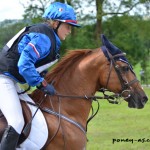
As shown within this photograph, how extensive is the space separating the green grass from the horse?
421 cm

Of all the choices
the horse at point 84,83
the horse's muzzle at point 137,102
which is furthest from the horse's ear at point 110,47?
the horse's muzzle at point 137,102

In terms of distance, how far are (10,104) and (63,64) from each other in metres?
0.94

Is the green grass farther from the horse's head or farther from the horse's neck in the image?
the horse's neck

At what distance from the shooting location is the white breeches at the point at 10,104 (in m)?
4.69

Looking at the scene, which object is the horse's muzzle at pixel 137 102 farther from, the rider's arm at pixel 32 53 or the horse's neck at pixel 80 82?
the rider's arm at pixel 32 53

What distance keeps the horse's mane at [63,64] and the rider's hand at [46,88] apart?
1.26 feet

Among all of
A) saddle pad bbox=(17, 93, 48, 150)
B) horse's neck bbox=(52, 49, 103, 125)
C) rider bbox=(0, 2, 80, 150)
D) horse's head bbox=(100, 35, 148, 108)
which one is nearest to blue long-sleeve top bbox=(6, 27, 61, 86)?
rider bbox=(0, 2, 80, 150)

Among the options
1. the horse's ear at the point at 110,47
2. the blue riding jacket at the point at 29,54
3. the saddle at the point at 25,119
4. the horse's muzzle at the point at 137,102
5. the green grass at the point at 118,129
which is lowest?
the green grass at the point at 118,129

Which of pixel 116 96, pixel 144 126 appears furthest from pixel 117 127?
pixel 116 96

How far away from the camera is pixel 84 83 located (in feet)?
17.4

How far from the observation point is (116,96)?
5.38 metres

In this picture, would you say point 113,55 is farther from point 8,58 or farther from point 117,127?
point 117,127

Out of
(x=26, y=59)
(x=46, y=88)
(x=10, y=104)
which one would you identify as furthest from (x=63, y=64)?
(x=10, y=104)

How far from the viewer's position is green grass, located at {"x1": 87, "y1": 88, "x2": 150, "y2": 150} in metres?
9.65
